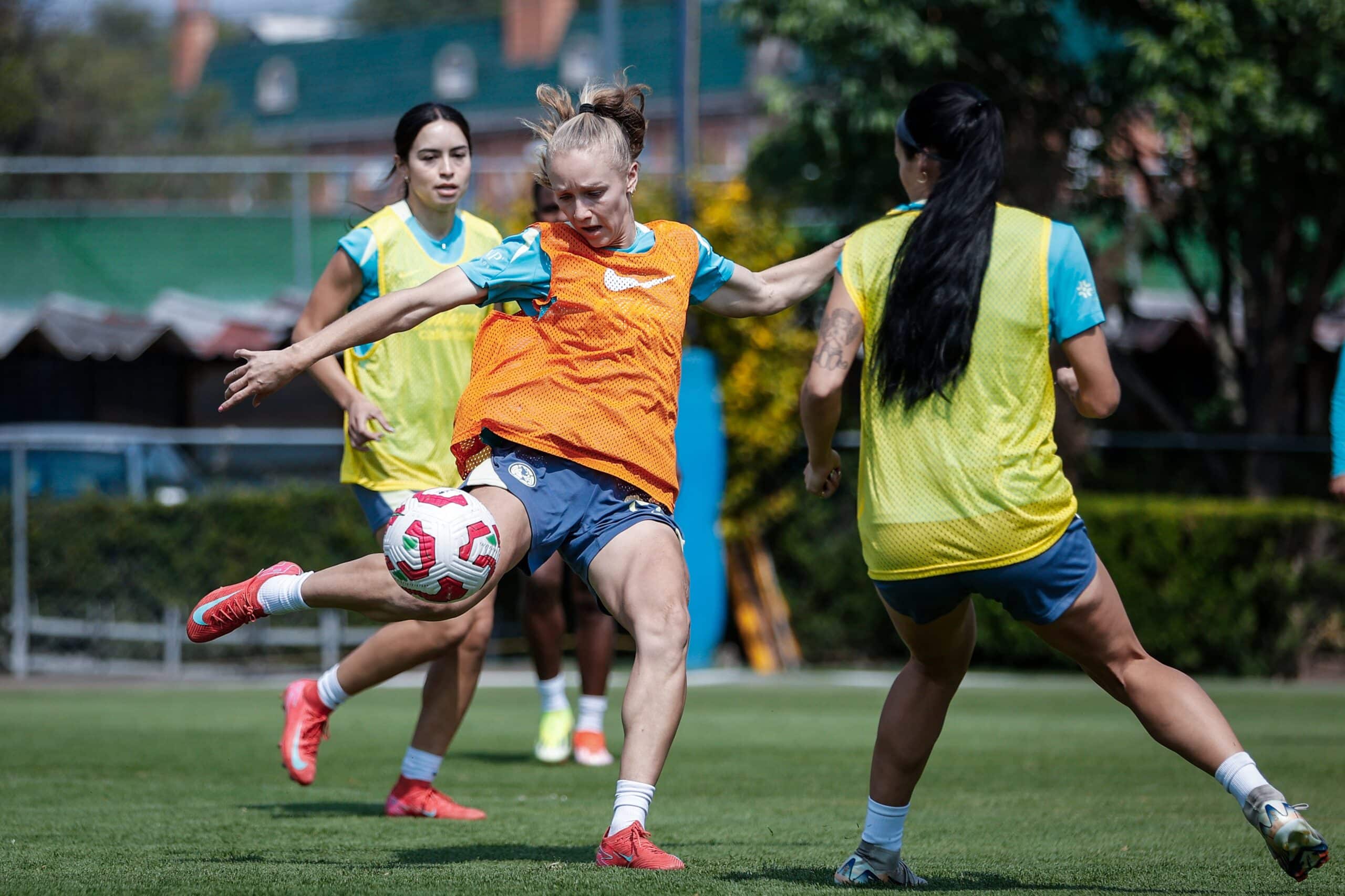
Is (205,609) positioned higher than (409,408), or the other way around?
(409,408)

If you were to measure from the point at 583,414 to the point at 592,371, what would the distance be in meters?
0.12

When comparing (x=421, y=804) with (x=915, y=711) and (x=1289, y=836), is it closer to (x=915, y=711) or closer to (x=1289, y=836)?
(x=915, y=711)

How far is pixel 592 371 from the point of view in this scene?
4129mm

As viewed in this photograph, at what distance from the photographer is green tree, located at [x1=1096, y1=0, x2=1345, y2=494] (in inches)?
535

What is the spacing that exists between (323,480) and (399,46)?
165 ft

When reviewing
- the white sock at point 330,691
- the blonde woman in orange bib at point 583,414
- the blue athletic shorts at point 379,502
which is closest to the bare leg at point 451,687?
the white sock at point 330,691

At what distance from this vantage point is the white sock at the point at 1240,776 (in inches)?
143

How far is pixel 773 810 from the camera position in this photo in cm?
580

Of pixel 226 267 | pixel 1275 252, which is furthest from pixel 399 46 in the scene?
pixel 1275 252

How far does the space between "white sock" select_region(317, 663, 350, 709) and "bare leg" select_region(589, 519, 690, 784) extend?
1.72m

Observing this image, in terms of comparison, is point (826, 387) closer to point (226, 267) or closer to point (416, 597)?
point (416, 597)

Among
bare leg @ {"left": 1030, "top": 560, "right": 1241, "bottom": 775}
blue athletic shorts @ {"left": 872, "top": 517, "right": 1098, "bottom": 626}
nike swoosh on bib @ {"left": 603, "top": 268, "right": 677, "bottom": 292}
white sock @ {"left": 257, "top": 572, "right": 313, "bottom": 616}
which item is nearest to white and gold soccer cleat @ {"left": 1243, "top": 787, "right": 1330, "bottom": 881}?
bare leg @ {"left": 1030, "top": 560, "right": 1241, "bottom": 775}

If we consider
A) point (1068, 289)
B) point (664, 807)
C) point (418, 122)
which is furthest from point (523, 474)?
point (664, 807)

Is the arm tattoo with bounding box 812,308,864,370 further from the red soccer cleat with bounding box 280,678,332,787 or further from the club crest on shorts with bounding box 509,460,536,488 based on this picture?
the red soccer cleat with bounding box 280,678,332,787
